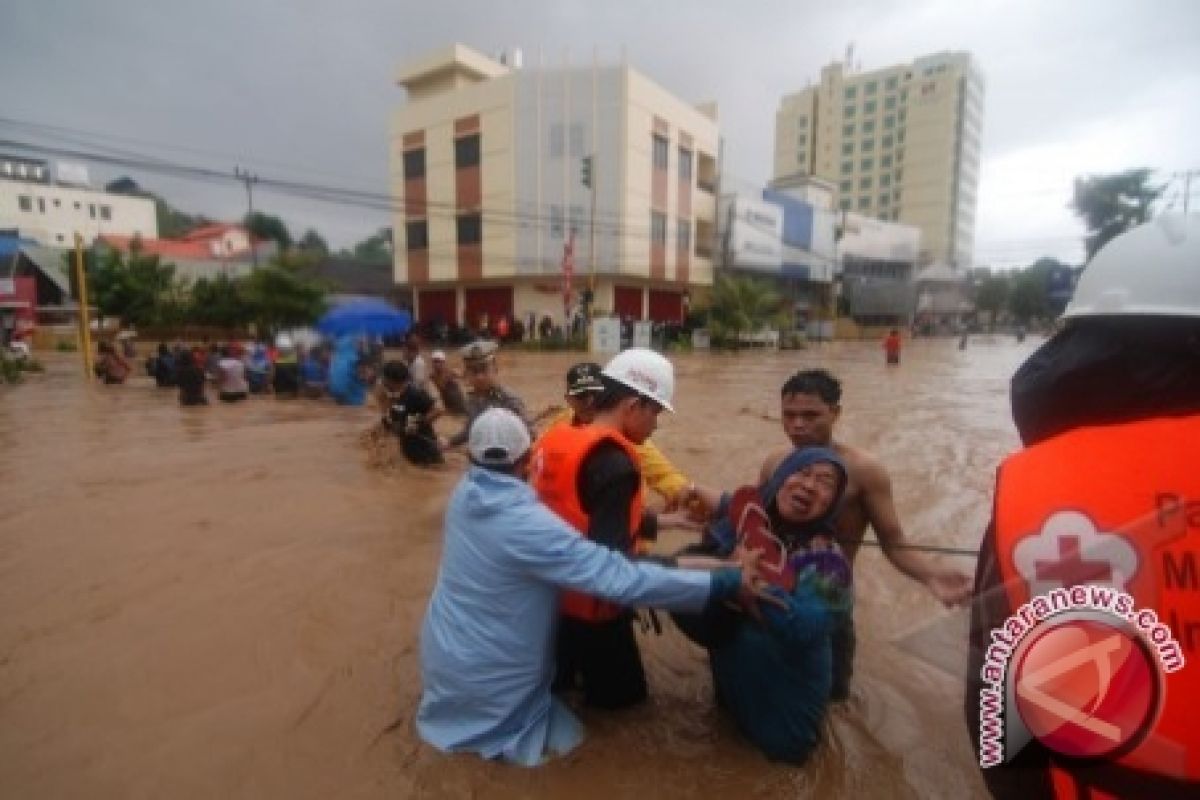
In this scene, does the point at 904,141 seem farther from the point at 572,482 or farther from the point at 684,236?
the point at 572,482

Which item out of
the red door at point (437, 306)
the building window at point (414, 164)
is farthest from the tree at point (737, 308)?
the building window at point (414, 164)

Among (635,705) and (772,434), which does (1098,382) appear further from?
(772,434)

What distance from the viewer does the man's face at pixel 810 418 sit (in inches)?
115

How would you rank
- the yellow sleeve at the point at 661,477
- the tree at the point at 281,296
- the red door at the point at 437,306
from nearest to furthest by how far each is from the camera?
the yellow sleeve at the point at 661,477 < the tree at the point at 281,296 < the red door at the point at 437,306

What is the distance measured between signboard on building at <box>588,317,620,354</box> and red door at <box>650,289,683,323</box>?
9541mm

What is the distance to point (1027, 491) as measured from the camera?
3.44 ft

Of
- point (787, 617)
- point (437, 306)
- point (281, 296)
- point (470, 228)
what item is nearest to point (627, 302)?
point (470, 228)

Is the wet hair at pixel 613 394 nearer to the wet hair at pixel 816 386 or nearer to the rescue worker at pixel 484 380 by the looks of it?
the wet hair at pixel 816 386

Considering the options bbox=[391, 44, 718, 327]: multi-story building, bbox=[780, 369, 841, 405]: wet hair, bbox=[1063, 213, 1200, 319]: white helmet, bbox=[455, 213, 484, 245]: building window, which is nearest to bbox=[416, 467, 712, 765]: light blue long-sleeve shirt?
bbox=[780, 369, 841, 405]: wet hair

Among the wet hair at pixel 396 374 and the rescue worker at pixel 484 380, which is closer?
the rescue worker at pixel 484 380

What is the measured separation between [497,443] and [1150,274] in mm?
1714

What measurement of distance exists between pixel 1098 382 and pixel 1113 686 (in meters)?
0.46

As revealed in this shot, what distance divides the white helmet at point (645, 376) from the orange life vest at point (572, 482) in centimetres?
25

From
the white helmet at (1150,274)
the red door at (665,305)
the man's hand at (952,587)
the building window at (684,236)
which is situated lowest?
the man's hand at (952,587)
